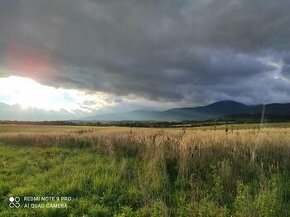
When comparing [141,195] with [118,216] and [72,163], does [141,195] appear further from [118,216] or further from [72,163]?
[72,163]

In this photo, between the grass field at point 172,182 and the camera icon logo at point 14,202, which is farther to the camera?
the camera icon logo at point 14,202

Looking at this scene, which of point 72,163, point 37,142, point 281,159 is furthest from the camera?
point 37,142

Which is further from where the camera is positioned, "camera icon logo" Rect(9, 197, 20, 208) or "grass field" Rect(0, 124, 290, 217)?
"camera icon logo" Rect(9, 197, 20, 208)

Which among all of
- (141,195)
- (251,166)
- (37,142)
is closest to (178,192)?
(141,195)

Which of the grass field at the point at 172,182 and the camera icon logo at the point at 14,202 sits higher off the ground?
the grass field at the point at 172,182

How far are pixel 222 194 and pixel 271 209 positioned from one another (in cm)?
170

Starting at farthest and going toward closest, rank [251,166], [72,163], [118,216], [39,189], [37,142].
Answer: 1. [37,142]
2. [72,163]
3. [251,166]
4. [39,189]
5. [118,216]

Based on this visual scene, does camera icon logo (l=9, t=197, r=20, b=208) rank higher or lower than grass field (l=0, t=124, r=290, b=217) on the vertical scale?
lower

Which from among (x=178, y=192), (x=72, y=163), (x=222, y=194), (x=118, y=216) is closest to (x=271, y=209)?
(x=222, y=194)

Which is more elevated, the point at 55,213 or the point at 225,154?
the point at 225,154

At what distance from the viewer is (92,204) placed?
8047 millimetres

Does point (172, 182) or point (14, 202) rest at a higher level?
point (172, 182)

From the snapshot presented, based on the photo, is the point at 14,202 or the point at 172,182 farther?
the point at 172,182

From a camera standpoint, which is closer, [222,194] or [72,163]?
[222,194]
